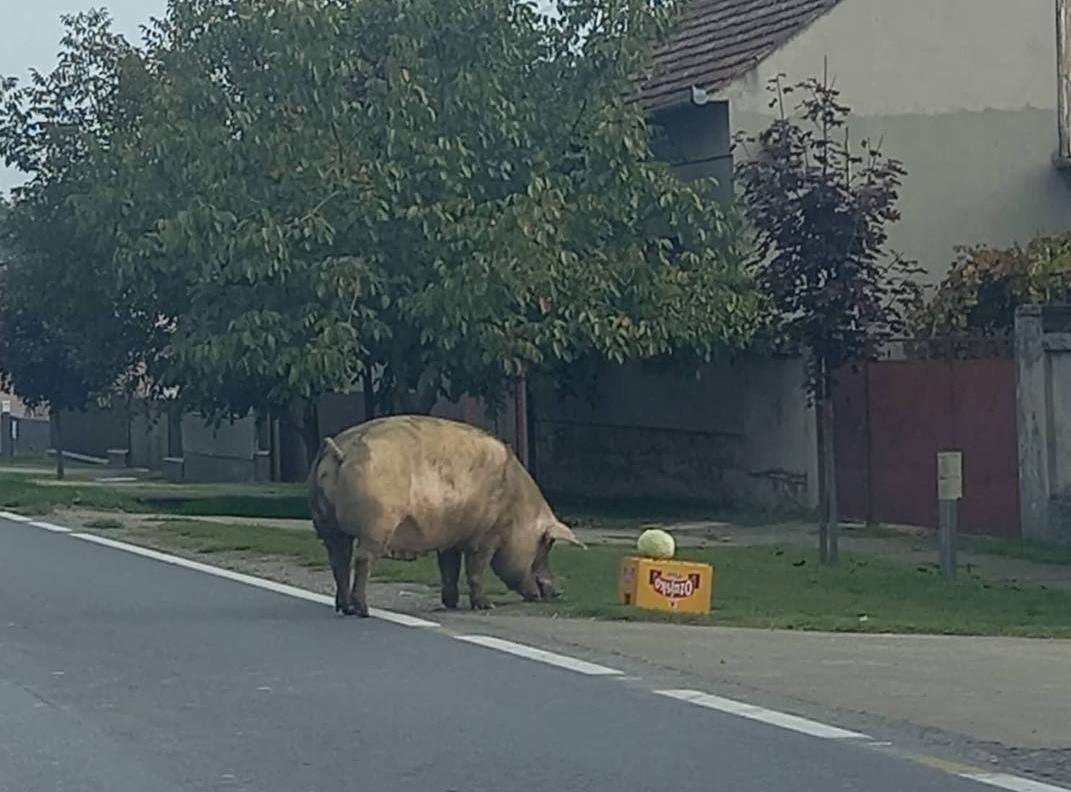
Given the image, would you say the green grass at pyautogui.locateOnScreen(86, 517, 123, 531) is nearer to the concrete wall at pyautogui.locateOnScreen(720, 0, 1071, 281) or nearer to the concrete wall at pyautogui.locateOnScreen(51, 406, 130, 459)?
the concrete wall at pyautogui.locateOnScreen(720, 0, 1071, 281)

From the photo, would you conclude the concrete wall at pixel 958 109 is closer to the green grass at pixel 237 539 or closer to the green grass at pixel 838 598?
the green grass at pixel 838 598

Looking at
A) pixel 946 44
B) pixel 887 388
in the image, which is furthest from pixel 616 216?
pixel 946 44

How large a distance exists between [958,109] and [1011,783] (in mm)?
19729

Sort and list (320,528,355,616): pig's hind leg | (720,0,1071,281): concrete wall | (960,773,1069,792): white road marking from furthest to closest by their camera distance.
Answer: (720,0,1071,281): concrete wall → (320,528,355,616): pig's hind leg → (960,773,1069,792): white road marking

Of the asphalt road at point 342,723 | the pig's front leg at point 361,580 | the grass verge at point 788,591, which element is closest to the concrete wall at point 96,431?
the grass verge at point 788,591

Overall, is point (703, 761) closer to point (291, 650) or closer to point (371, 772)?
point (371, 772)

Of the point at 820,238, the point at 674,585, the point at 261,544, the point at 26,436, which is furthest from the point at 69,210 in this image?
the point at 26,436

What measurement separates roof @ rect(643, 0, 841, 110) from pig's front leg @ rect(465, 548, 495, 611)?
12278mm

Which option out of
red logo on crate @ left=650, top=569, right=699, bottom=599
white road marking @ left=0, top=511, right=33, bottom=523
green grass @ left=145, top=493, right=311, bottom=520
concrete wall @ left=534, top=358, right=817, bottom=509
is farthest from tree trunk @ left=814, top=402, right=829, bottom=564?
white road marking @ left=0, top=511, right=33, bottom=523

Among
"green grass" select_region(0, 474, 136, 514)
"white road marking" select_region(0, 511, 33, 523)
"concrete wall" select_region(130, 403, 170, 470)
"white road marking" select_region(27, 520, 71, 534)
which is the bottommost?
"white road marking" select_region(27, 520, 71, 534)

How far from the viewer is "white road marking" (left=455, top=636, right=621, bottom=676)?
492 inches

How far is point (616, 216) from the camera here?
25.3 m

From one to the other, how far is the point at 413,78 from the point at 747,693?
46.6 ft

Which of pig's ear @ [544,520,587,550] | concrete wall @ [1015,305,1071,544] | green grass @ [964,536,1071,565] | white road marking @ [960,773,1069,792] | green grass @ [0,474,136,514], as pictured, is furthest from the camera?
green grass @ [0,474,136,514]
